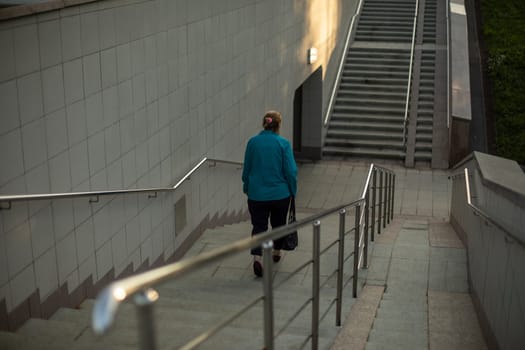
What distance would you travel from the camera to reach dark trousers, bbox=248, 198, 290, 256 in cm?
630

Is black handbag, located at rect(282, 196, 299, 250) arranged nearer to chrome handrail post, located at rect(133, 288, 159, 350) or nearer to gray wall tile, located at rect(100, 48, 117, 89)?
gray wall tile, located at rect(100, 48, 117, 89)

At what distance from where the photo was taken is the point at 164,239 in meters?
7.08

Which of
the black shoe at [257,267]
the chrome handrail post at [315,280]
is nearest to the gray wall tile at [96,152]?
the black shoe at [257,267]

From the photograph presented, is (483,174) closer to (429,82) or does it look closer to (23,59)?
(23,59)

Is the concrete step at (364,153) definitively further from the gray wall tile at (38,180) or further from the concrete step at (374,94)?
the gray wall tile at (38,180)

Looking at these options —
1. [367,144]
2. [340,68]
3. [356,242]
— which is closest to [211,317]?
[356,242]

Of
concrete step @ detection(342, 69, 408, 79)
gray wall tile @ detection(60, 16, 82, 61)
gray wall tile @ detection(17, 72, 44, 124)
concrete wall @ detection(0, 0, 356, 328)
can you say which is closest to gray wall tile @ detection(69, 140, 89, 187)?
concrete wall @ detection(0, 0, 356, 328)

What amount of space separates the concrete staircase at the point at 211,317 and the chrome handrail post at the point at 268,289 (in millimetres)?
183

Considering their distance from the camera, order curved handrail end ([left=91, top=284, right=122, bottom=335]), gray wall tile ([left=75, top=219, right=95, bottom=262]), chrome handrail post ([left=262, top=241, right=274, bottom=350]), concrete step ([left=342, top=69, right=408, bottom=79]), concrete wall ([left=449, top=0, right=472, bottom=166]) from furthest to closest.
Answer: concrete step ([left=342, top=69, right=408, bottom=79])
concrete wall ([left=449, top=0, right=472, bottom=166])
gray wall tile ([left=75, top=219, right=95, bottom=262])
chrome handrail post ([left=262, top=241, right=274, bottom=350])
curved handrail end ([left=91, top=284, right=122, bottom=335])

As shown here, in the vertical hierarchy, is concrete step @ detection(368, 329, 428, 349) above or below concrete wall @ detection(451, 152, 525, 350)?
below

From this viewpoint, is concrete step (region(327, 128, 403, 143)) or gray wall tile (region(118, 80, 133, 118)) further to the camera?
concrete step (region(327, 128, 403, 143))

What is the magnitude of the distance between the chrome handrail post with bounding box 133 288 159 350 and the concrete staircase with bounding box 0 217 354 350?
701 mm

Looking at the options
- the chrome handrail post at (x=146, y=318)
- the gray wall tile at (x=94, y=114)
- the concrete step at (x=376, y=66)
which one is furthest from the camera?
the concrete step at (x=376, y=66)

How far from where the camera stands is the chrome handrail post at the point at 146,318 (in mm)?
1886
